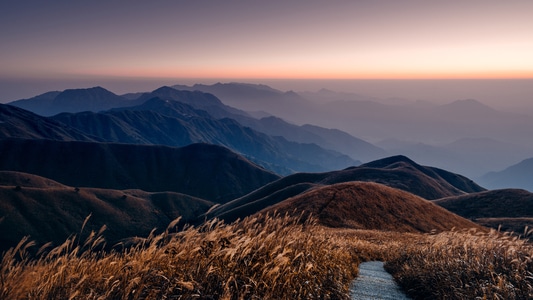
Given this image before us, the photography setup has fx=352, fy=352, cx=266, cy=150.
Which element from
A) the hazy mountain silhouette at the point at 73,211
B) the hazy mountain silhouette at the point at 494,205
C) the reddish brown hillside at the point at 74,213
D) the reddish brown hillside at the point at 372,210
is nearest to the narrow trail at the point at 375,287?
the reddish brown hillside at the point at 372,210

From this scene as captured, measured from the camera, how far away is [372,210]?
186 feet

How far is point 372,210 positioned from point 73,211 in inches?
4053

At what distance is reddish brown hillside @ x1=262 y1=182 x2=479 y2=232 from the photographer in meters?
51.3

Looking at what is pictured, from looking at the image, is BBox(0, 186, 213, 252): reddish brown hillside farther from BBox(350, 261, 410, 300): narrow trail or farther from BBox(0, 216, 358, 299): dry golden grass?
BBox(0, 216, 358, 299): dry golden grass

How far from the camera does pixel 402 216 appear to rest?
56.3 m

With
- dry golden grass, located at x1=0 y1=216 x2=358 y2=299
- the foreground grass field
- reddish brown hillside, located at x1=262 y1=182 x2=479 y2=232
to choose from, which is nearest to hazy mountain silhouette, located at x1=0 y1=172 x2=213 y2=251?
reddish brown hillside, located at x1=262 y1=182 x2=479 y2=232

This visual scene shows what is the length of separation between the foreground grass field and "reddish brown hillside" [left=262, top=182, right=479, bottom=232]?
130 ft

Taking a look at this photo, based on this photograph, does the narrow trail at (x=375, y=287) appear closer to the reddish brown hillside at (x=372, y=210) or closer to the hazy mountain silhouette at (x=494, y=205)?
the reddish brown hillside at (x=372, y=210)

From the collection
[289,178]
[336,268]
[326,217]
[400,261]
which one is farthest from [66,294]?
[289,178]

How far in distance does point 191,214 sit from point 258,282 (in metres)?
150

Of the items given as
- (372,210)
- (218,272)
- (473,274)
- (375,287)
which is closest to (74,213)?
(372,210)

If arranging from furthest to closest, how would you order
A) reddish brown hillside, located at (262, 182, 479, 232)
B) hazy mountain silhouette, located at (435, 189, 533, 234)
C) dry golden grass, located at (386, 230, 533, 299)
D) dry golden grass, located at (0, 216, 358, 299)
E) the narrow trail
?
1. hazy mountain silhouette, located at (435, 189, 533, 234)
2. reddish brown hillside, located at (262, 182, 479, 232)
3. the narrow trail
4. dry golden grass, located at (386, 230, 533, 299)
5. dry golden grass, located at (0, 216, 358, 299)

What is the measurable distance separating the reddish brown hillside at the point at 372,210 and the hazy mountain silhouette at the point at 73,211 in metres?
68.8

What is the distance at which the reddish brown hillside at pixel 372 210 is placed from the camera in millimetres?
51312
